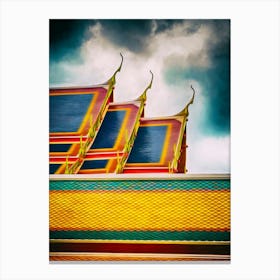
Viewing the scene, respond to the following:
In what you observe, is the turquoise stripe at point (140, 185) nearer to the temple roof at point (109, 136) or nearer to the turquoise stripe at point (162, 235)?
the temple roof at point (109, 136)

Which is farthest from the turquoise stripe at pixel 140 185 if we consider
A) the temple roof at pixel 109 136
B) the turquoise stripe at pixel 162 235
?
the turquoise stripe at pixel 162 235


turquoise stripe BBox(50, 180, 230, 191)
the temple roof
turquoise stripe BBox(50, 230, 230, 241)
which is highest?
the temple roof

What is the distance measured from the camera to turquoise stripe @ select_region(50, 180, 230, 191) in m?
3.26

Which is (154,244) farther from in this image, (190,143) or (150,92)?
(150,92)

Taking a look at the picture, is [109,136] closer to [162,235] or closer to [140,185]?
[140,185]

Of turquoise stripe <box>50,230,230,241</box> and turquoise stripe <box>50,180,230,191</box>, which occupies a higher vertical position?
turquoise stripe <box>50,180,230,191</box>

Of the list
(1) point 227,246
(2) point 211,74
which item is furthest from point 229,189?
(2) point 211,74

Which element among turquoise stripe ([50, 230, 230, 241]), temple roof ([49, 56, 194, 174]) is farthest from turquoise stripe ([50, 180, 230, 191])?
turquoise stripe ([50, 230, 230, 241])

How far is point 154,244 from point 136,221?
0.23 meters

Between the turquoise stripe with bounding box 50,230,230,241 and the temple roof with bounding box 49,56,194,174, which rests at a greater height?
the temple roof with bounding box 49,56,194,174

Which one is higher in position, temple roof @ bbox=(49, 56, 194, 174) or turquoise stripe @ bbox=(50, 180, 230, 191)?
temple roof @ bbox=(49, 56, 194, 174)

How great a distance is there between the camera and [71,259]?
3.31 meters

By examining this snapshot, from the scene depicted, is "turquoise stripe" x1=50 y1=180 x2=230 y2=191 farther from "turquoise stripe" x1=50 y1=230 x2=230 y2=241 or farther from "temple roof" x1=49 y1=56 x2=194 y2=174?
"turquoise stripe" x1=50 y1=230 x2=230 y2=241

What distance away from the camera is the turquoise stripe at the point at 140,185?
3.26 m
